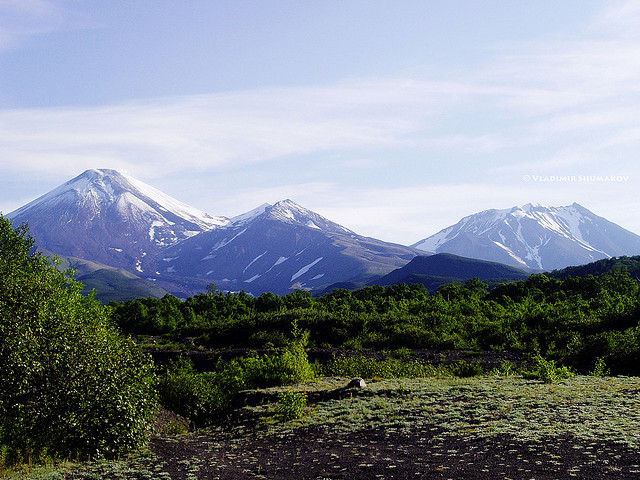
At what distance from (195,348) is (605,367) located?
29335mm

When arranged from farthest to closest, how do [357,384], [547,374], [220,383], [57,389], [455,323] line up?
[455,323]
[220,383]
[547,374]
[357,384]
[57,389]

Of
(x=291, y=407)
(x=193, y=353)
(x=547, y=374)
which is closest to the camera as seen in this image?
(x=291, y=407)

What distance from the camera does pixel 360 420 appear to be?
45.2ft

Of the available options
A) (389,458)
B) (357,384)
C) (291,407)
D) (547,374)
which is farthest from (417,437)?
(547,374)

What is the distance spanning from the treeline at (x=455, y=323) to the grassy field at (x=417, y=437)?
9917 mm

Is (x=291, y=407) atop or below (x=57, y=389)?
below

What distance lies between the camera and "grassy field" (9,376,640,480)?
9.44m

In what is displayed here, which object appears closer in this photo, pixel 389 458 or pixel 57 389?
pixel 389 458

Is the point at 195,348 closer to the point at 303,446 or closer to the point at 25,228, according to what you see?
the point at 25,228

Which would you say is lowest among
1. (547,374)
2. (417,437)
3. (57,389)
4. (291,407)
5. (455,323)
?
(455,323)

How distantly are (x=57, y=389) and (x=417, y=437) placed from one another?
26.0ft

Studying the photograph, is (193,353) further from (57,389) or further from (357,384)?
(57,389)

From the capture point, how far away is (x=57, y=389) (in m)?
11.4

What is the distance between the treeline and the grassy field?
390 inches
